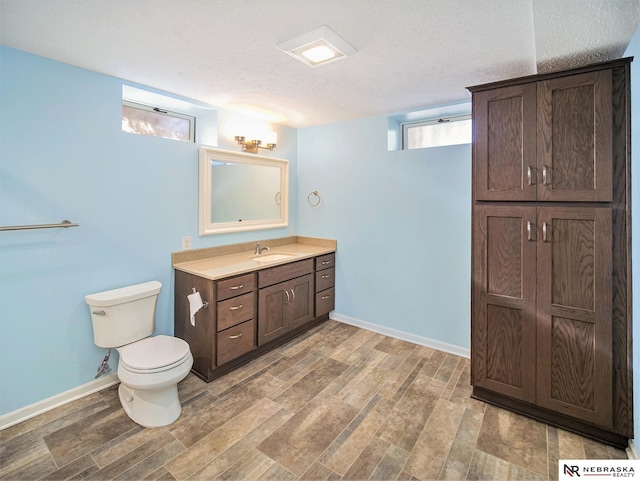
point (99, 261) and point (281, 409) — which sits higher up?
point (99, 261)

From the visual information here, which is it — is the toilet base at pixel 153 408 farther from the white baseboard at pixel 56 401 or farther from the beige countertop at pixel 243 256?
the beige countertop at pixel 243 256

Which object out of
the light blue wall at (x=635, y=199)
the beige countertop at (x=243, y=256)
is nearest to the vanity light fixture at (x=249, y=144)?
the beige countertop at (x=243, y=256)

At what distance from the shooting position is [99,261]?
2.31 meters

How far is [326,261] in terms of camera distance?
3.64m

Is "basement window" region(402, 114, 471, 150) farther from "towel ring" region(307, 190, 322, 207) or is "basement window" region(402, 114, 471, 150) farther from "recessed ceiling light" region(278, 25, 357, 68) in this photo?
"recessed ceiling light" region(278, 25, 357, 68)

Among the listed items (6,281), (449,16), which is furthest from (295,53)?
(6,281)

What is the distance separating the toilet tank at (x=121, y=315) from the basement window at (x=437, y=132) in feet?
9.16

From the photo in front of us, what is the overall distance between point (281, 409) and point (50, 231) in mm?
1914

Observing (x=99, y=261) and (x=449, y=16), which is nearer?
(x=449, y=16)

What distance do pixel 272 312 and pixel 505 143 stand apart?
2.26m

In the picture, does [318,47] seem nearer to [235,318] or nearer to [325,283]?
[235,318]

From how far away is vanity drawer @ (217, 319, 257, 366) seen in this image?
8.27ft

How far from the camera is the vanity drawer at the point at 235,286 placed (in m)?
2.49

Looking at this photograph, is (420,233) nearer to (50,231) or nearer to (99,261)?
(99,261)
